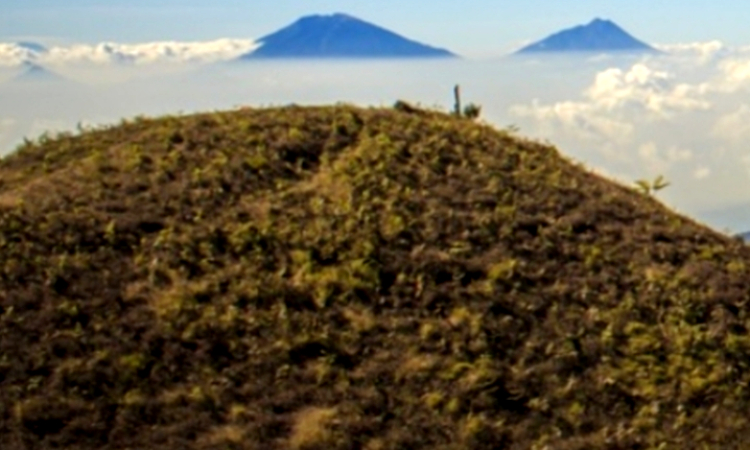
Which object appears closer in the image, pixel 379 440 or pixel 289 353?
pixel 379 440

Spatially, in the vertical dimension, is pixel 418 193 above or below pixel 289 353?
above

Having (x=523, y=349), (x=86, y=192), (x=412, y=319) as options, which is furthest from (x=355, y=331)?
(x=86, y=192)

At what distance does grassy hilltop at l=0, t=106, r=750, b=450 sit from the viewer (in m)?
27.4

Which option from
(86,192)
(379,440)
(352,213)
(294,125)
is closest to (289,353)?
(379,440)

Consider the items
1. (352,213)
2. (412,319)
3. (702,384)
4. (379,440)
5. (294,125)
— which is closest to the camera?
(379,440)

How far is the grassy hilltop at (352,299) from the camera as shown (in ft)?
89.8

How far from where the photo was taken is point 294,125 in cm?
4178

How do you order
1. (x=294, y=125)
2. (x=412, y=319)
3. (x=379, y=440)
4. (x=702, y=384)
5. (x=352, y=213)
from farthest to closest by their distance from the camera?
(x=294, y=125) < (x=352, y=213) < (x=412, y=319) < (x=702, y=384) < (x=379, y=440)

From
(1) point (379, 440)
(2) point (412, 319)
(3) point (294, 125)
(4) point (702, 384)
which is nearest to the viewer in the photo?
(1) point (379, 440)

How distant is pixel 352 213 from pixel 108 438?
11646 millimetres

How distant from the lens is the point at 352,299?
31.8 metres

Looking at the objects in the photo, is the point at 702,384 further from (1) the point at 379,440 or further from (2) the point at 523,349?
(1) the point at 379,440

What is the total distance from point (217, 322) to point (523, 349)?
7.38 meters

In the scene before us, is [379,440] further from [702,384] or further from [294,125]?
[294,125]
